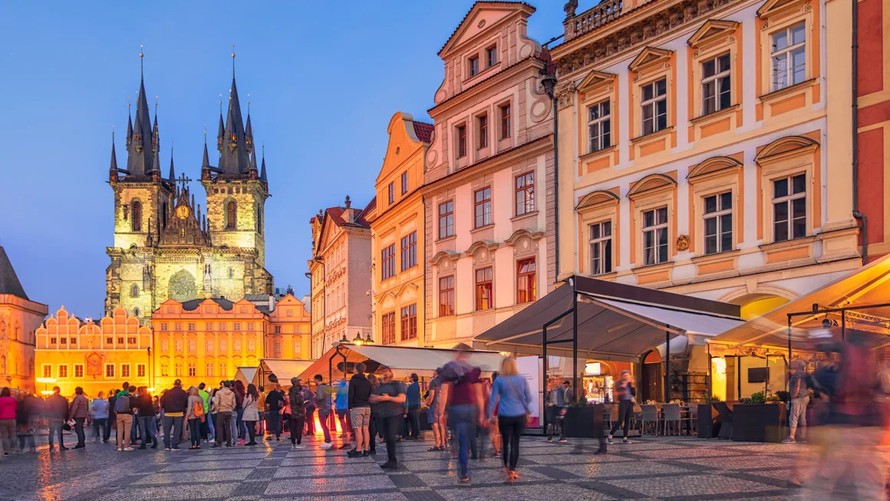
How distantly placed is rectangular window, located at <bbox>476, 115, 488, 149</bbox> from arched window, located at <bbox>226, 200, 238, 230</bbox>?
116 metres

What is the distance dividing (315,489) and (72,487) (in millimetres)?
3673

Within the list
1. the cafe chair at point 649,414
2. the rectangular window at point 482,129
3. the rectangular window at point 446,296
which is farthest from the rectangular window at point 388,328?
the cafe chair at point 649,414

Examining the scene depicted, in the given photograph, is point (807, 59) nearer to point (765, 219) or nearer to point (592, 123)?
point (765, 219)

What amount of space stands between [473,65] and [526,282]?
8246 millimetres

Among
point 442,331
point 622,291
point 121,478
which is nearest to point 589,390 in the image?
point 442,331

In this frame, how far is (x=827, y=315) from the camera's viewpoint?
17594 mm

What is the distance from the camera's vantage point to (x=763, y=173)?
22109 mm

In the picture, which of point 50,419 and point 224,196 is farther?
point 224,196

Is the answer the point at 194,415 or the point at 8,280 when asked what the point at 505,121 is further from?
the point at 8,280

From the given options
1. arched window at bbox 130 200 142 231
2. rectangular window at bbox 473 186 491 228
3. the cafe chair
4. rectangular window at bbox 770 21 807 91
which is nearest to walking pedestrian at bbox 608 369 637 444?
the cafe chair

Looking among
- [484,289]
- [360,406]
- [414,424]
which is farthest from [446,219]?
[360,406]

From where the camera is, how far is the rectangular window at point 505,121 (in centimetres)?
3144

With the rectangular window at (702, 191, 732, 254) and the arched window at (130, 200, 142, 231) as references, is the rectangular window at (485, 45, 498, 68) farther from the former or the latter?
the arched window at (130, 200, 142, 231)

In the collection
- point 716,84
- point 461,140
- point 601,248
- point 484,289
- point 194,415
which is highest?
point 461,140
